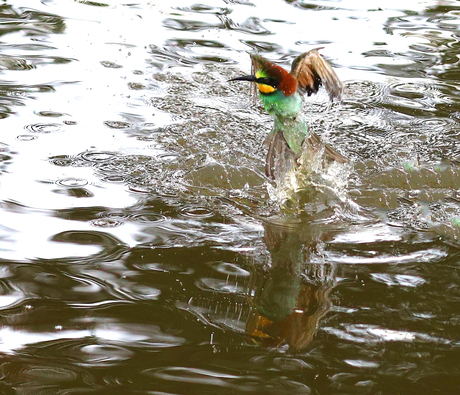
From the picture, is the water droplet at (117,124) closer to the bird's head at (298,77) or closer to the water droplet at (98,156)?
the water droplet at (98,156)

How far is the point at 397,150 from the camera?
466 centimetres

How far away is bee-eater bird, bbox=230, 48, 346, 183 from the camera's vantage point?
364 centimetres

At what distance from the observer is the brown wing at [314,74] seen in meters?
3.75

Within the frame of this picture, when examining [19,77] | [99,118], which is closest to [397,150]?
[99,118]


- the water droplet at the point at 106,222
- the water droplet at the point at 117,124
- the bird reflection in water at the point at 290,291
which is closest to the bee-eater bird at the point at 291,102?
the bird reflection in water at the point at 290,291

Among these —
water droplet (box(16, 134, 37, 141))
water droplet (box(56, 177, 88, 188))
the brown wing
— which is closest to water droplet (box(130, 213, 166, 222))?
water droplet (box(56, 177, 88, 188))

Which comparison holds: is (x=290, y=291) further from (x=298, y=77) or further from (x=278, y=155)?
(x=298, y=77)

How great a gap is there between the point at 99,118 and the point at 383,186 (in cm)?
232

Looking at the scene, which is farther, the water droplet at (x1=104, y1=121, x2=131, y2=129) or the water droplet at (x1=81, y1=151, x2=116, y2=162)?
the water droplet at (x1=104, y1=121, x2=131, y2=129)

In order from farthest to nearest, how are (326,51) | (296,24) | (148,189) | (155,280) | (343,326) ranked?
(296,24), (326,51), (148,189), (155,280), (343,326)

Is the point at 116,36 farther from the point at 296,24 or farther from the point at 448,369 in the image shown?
the point at 448,369

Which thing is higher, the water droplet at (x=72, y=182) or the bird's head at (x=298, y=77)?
the bird's head at (x=298, y=77)

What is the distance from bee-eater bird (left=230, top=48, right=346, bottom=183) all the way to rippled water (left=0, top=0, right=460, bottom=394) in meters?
0.26

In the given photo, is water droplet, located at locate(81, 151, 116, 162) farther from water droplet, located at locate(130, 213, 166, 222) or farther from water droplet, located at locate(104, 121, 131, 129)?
water droplet, located at locate(130, 213, 166, 222)
